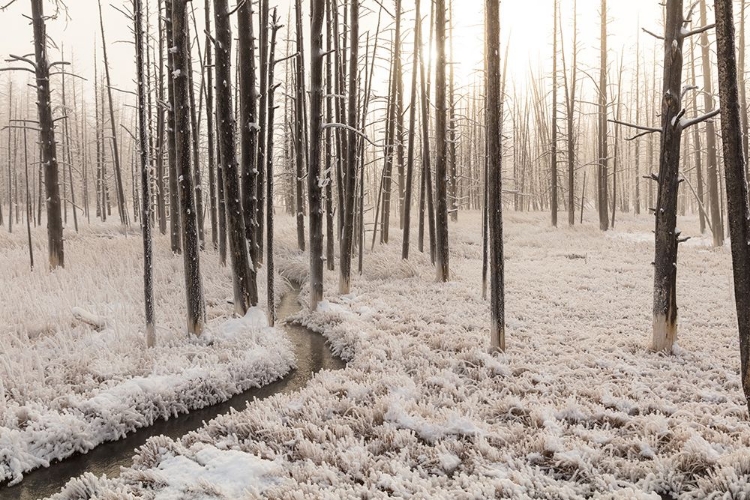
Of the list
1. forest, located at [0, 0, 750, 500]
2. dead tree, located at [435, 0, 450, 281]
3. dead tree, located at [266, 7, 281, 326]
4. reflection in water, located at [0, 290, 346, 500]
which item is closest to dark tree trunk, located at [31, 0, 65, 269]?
forest, located at [0, 0, 750, 500]

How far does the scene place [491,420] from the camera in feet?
15.7

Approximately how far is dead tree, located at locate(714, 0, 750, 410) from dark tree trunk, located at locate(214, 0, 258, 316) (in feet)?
24.1

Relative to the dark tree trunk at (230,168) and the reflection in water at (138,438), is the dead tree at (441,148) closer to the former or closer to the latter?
the reflection in water at (138,438)

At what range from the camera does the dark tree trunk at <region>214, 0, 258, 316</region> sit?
8148 mm

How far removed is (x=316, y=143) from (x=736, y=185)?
7511mm

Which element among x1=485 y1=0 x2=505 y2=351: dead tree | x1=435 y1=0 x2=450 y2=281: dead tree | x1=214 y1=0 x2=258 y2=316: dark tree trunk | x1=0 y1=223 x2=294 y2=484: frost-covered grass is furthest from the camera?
x1=435 y1=0 x2=450 y2=281: dead tree

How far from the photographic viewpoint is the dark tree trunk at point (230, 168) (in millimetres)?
8148

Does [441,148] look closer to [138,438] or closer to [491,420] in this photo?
[491,420]

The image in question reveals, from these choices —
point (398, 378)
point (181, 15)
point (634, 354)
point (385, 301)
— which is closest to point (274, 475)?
point (398, 378)

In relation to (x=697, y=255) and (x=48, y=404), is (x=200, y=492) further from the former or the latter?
(x=697, y=255)

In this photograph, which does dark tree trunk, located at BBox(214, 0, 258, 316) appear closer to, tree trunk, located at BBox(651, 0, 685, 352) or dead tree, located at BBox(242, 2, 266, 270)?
dead tree, located at BBox(242, 2, 266, 270)

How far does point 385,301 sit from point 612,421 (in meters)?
6.08

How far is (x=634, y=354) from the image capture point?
6383mm

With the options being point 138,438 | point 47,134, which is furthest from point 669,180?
point 47,134
